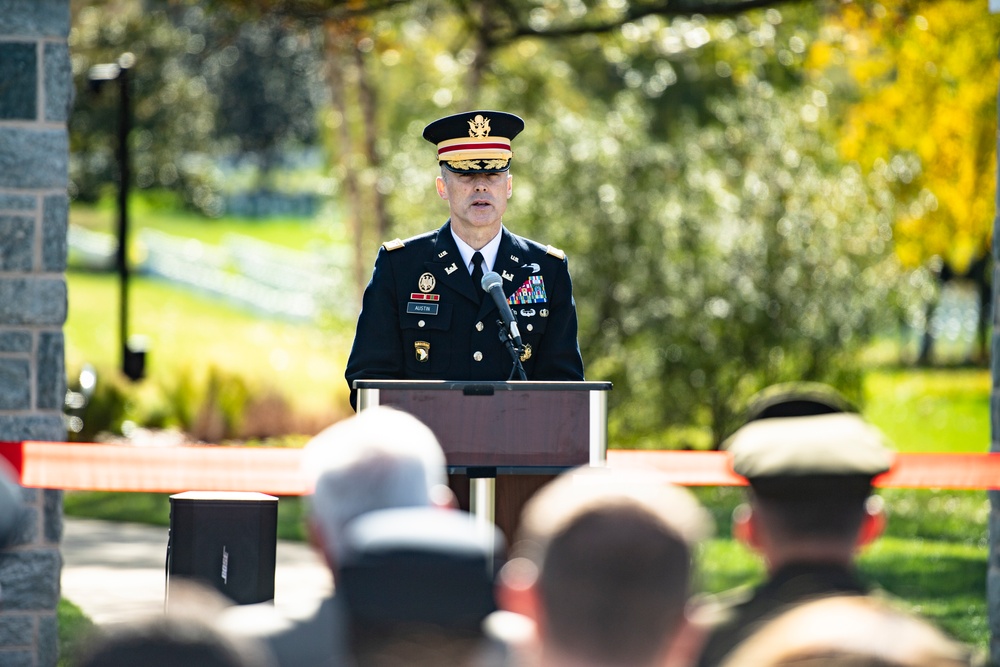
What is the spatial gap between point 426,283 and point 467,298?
0.52 feet

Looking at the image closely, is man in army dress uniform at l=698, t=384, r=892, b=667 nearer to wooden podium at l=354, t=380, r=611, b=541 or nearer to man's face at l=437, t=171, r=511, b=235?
wooden podium at l=354, t=380, r=611, b=541

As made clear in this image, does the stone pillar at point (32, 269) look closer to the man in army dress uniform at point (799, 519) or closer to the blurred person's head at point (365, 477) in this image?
the blurred person's head at point (365, 477)

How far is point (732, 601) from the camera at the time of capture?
3041 millimetres

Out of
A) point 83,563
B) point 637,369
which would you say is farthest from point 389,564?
point 637,369

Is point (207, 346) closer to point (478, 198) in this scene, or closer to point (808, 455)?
point (478, 198)

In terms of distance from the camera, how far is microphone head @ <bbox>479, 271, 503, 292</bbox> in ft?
17.8

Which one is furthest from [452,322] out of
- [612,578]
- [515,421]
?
[612,578]

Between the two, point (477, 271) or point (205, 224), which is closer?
point (477, 271)

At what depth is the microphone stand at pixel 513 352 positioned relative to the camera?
17.4 ft

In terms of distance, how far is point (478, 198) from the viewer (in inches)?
226

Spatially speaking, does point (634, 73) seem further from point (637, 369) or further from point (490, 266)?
point (490, 266)

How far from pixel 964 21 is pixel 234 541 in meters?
17.3

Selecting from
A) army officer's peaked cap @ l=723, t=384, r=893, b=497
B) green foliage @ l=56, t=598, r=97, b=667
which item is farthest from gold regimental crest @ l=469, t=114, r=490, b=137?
green foliage @ l=56, t=598, r=97, b=667

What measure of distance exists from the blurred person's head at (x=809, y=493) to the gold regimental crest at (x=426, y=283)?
105 inches
